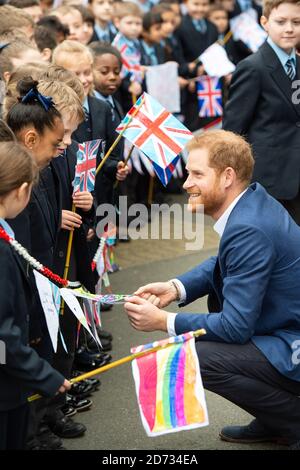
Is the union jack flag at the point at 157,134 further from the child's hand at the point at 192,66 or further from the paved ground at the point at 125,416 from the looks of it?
the child's hand at the point at 192,66

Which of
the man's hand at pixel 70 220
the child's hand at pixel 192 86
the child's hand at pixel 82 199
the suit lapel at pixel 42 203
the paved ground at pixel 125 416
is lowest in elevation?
the paved ground at pixel 125 416

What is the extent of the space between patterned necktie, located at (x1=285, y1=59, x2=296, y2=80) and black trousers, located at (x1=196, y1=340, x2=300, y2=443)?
100 inches

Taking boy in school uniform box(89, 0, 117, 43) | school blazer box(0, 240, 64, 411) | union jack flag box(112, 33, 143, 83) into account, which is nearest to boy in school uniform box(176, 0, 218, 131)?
boy in school uniform box(89, 0, 117, 43)

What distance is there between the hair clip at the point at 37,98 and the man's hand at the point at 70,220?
656mm

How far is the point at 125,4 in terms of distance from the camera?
367 inches

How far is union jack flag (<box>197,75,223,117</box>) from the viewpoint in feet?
33.2

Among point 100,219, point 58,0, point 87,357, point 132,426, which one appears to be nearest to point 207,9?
point 58,0

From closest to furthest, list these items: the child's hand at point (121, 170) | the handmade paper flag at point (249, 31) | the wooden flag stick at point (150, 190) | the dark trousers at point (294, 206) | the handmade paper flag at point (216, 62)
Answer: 1. the child's hand at point (121, 170)
2. the dark trousers at point (294, 206)
3. the wooden flag stick at point (150, 190)
4. the handmade paper flag at point (216, 62)
5. the handmade paper flag at point (249, 31)

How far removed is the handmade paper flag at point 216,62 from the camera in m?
9.64

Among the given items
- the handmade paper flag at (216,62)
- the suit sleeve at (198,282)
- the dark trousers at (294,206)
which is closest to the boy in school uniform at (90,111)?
the dark trousers at (294,206)

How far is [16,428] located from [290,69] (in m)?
3.38

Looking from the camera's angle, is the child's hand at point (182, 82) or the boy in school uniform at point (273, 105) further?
the child's hand at point (182, 82)

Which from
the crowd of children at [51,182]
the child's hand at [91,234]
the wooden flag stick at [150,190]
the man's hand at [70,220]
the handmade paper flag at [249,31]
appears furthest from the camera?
the handmade paper flag at [249,31]

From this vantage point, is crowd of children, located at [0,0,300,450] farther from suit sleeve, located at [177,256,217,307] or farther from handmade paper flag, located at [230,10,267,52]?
handmade paper flag, located at [230,10,267,52]
